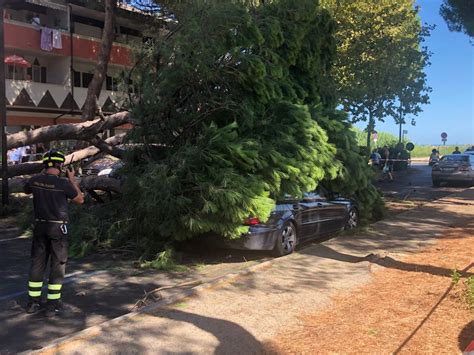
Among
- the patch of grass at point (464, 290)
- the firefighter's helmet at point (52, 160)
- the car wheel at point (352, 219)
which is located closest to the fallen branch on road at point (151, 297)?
the firefighter's helmet at point (52, 160)

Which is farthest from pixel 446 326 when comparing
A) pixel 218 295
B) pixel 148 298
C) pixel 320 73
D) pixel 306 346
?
pixel 320 73

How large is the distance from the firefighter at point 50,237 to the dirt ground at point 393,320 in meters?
2.59

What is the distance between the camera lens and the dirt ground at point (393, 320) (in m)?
4.63

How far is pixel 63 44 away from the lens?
30.5 meters

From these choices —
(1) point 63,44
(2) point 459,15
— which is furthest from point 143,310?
(1) point 63,44

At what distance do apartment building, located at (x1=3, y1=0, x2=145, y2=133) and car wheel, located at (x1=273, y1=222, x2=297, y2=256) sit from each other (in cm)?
2067

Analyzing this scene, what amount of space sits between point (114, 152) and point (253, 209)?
526 centimetres

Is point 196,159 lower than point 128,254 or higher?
higher

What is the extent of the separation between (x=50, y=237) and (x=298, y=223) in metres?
4.69

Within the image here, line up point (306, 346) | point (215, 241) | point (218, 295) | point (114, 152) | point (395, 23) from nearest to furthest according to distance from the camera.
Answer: point (306, 346), point (218, 295), point (215, 241), point (114, 152), point (395, 23)

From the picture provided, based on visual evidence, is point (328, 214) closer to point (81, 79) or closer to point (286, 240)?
point (286, 240)

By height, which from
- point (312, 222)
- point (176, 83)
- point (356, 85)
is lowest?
point (312, 222)

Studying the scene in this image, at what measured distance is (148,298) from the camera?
6207 millimetres

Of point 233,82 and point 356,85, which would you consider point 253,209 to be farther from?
point 356,85
